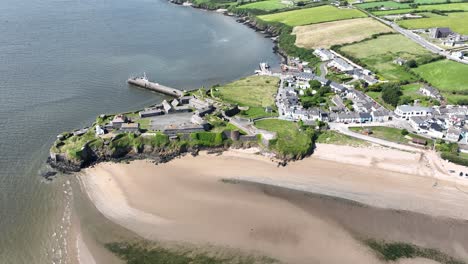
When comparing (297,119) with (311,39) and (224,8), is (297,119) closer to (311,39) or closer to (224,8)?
(311,39)

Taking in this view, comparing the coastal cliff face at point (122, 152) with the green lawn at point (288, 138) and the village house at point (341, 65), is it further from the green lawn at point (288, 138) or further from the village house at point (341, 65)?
the village house at point (341, 65)

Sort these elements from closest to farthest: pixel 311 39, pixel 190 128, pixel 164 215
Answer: pixel 164 215 < pixel 190 128 < pixel 311 39

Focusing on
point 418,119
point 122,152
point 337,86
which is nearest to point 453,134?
point 418,119

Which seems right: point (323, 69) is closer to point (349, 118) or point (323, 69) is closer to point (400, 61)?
point (400, 61)

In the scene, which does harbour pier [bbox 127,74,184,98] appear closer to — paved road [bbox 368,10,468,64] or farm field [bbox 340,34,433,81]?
farm field [bbox 340,34,433,81]

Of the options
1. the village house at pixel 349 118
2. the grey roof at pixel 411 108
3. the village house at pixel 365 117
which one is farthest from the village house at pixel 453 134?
the village house at pixel 349 118

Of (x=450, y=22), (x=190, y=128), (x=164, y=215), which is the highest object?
(x=450, y=22)

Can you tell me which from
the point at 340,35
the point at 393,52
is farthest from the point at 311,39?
the point at 393,52
